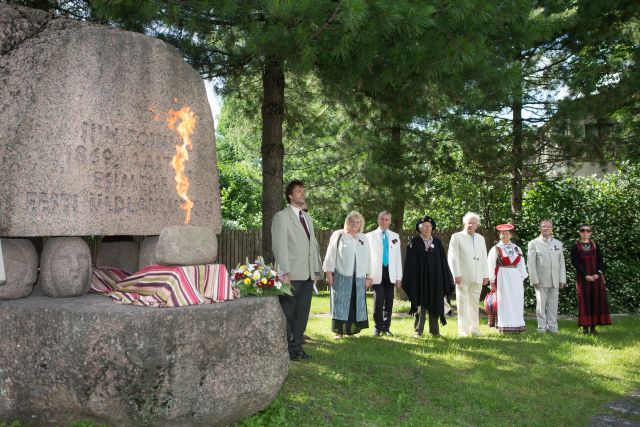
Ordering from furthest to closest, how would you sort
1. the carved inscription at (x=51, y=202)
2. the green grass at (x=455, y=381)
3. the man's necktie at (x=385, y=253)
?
the man's necktie at (x=385, y=253), the green grass at (x=455, y=381), the carved inscription at (x=51, y=202)

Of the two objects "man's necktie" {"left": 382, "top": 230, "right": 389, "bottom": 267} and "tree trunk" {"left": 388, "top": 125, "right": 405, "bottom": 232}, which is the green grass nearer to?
"man's necktie" {"left": 382, "top": 230, "right": 389, "bottom": 267}

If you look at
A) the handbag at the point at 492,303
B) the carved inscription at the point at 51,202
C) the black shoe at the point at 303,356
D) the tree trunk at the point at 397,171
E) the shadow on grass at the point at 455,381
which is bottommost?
the shadow on grass at the point at 455,381

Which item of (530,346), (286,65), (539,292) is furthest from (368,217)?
(286,65)

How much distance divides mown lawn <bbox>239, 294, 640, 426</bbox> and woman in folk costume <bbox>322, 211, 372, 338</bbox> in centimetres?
30

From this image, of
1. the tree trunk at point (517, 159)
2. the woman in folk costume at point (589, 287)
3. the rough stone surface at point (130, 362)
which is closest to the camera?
the rough stone surface at point (130, 362)

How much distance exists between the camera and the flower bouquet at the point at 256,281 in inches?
199

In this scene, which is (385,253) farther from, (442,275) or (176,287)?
(176,287)

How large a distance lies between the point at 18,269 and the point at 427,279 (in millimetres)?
5822

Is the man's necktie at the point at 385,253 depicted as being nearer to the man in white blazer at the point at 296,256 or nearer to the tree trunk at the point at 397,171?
the man in white blazer at the point at 296,256

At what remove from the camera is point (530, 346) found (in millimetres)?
8500

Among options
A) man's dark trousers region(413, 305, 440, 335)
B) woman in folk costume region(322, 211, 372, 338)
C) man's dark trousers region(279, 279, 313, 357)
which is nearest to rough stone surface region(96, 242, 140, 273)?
man's dark trousers region(279, 279, 313, 357)

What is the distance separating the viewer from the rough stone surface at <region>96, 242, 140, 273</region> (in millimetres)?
6434

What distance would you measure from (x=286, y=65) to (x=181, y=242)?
8.31 ft

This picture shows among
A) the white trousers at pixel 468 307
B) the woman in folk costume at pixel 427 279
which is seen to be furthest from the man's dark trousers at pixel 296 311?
the white trousers at pixel 468 307
